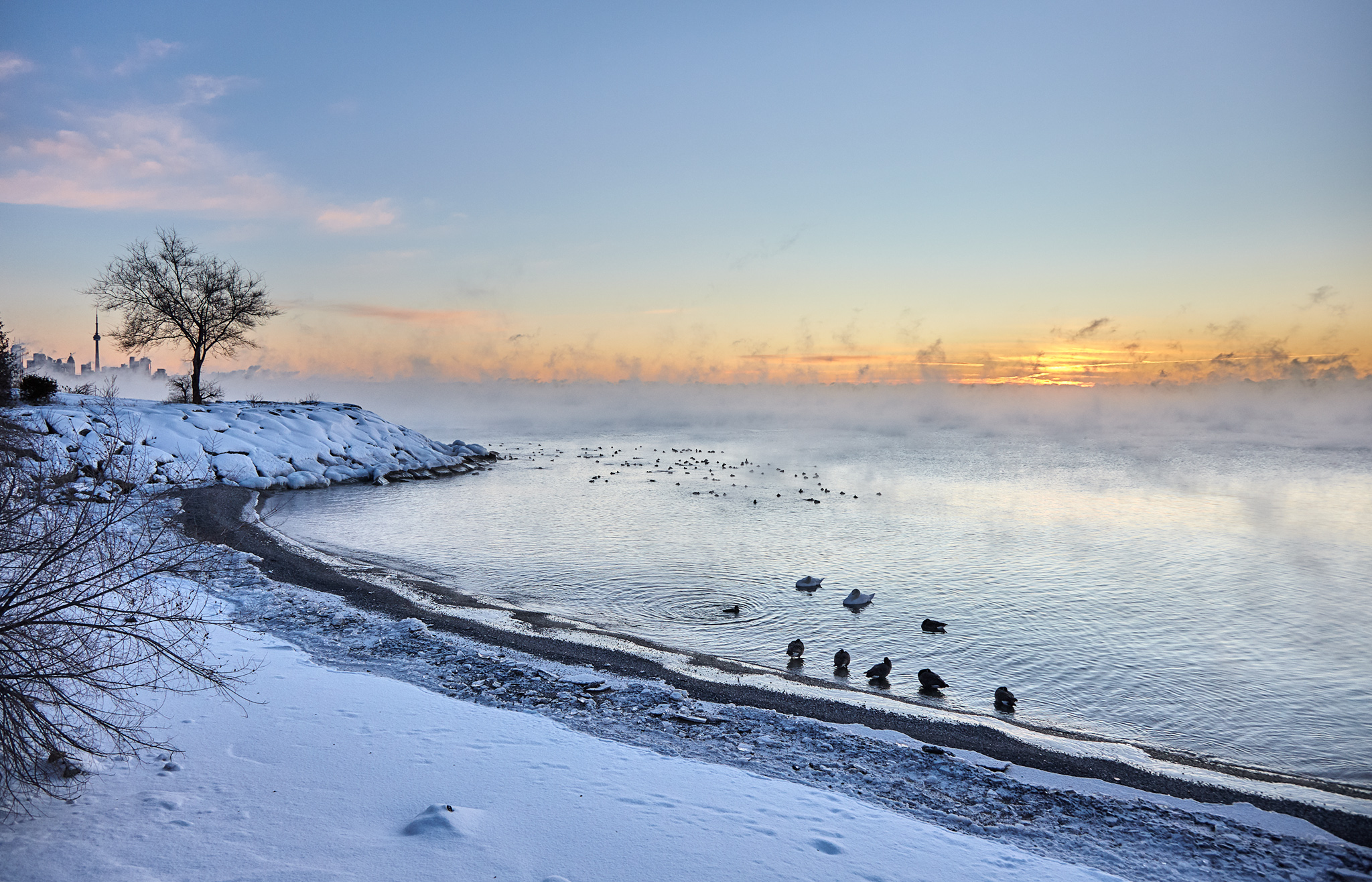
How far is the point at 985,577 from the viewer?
19344 mm

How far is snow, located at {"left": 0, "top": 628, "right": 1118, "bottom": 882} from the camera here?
16.3 ft

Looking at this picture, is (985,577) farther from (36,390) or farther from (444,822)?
(36,390)

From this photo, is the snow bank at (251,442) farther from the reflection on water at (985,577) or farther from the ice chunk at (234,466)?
the reflection on water at (985,577)

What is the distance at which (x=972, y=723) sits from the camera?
31.3 ft

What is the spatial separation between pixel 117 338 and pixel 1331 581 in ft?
175

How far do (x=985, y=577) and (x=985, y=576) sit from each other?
0.09 m

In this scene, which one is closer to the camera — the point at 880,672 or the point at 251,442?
the point at 880,672

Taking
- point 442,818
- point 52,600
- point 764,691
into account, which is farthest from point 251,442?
point 442,818

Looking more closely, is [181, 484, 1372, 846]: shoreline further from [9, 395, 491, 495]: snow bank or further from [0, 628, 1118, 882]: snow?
[9, 395, 491, 495]: snow bank

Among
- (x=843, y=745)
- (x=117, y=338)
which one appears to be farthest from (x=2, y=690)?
(x=117, y=338)

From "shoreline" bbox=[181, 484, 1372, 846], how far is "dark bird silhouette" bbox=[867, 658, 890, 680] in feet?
Answer: 1.84

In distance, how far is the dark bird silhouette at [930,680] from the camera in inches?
431

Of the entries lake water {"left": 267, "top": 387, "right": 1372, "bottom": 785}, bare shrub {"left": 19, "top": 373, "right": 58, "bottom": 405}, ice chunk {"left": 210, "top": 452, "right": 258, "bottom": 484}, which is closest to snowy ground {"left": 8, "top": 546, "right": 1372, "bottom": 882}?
lake water {"left": 267, "top": 387, "right": 1372, "bottom": 785}

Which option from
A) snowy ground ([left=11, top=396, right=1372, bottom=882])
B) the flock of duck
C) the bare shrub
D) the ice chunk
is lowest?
the flock of duck
